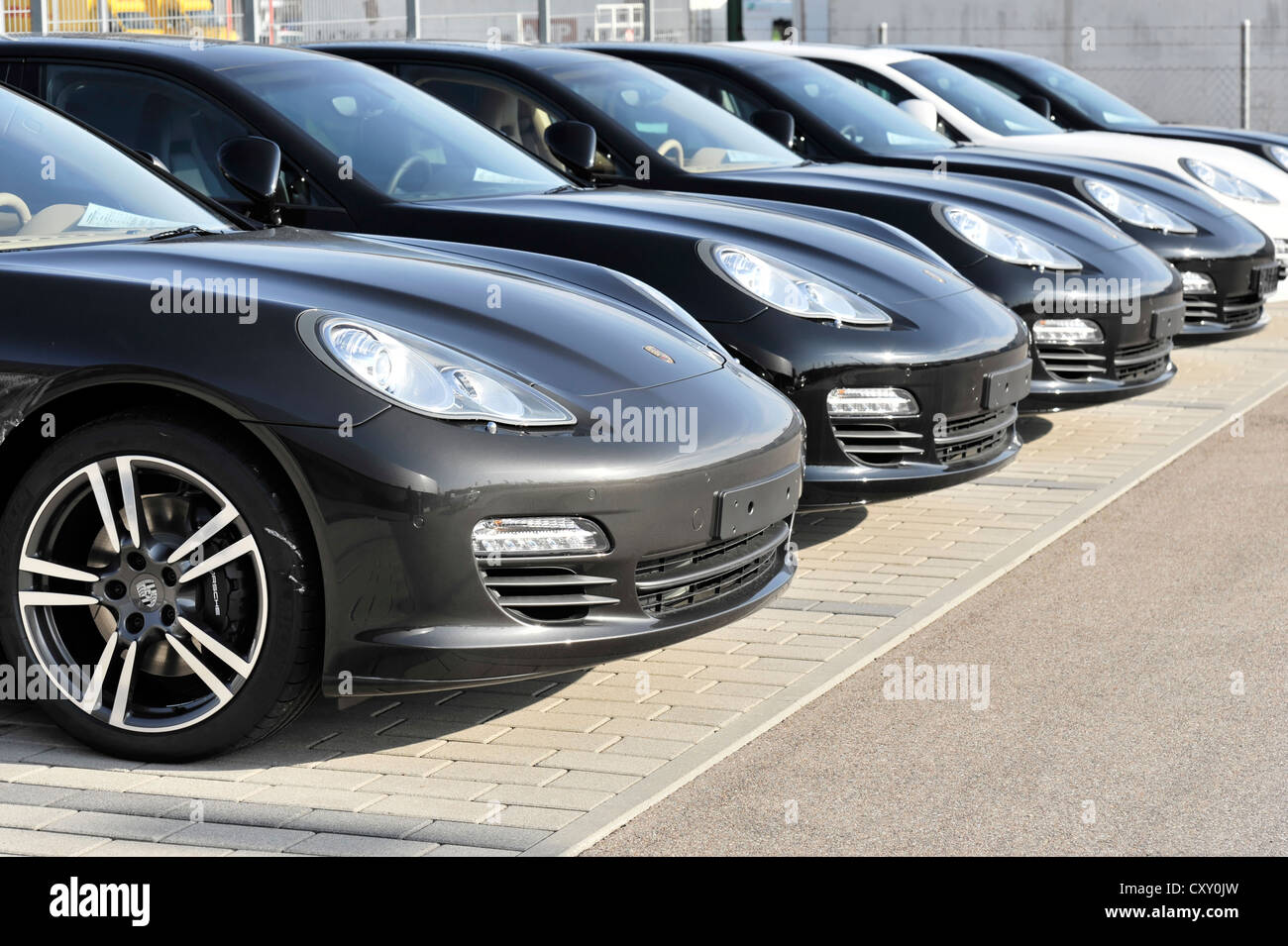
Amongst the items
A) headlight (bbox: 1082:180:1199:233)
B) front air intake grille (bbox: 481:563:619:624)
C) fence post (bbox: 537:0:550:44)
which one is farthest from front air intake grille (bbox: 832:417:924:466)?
fence post (bbox: 537:0:550:44)

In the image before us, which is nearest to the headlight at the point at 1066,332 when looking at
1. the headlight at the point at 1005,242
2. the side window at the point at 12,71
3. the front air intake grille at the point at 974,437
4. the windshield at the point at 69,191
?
the headlight at the point at 1005,242

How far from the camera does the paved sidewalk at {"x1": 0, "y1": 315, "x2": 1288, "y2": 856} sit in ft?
11.4

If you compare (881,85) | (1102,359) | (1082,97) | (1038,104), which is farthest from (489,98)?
(1082,97)

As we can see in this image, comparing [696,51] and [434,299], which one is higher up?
[696,51]

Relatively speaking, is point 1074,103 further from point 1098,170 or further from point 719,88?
point 719,88

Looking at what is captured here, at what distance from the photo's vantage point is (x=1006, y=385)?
582 centimetres

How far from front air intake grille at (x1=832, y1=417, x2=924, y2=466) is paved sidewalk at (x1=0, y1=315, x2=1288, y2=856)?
0.41m

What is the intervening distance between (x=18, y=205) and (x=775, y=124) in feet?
16.4

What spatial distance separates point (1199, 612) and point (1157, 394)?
4550 mm

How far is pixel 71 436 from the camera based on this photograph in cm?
377

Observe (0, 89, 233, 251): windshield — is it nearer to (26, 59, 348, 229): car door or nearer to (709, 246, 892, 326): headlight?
(26, 59, 348, 229): car door

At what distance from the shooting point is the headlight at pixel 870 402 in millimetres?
5430

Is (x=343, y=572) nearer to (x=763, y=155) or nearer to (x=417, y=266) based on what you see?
(x=417, y=266)
